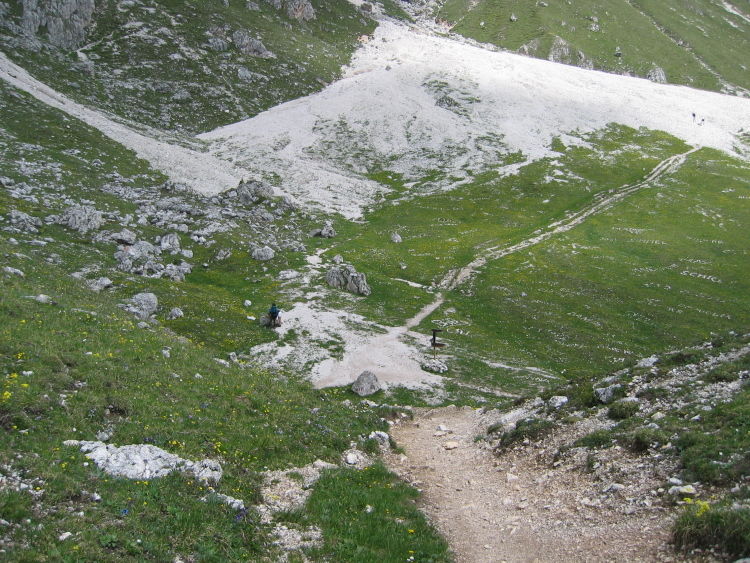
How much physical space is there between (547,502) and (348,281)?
143 ft

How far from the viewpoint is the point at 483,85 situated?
154625 mm

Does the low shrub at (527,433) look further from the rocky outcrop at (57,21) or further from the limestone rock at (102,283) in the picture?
the rocky outcrop at (57,21)

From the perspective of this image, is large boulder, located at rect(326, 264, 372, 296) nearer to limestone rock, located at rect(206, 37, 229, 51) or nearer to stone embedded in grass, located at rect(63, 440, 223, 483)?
stone embedded in grass, located at rect(63, 440, 223, 483)

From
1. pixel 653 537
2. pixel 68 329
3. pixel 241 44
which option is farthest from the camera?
pixel 241 44

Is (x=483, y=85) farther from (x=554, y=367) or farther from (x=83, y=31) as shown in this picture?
(x=554, y=367)

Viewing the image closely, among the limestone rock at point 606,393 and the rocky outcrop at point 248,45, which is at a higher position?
the rocky outcrop at point 248,45

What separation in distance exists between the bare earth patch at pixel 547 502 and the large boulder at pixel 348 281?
3524cm

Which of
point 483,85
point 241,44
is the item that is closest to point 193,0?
point 241,44

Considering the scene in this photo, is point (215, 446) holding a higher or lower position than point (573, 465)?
lower

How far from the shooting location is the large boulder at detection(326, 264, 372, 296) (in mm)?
58125

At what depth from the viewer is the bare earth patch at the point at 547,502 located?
13.7m

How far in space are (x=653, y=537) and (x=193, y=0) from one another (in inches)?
7690

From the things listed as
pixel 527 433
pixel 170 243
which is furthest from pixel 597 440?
pixel 170 243

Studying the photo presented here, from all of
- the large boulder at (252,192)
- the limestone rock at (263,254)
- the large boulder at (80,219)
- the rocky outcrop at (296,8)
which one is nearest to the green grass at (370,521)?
the limestone rock at (263,254)
